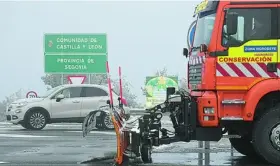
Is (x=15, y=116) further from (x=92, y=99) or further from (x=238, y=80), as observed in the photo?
(x=238, y=80)

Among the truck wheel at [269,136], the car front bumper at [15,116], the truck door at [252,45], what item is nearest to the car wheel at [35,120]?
the car front bumper at [15,116]

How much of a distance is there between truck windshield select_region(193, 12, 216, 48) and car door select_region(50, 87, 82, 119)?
944 centimetres

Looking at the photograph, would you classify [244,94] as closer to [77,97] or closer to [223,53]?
[223,53]

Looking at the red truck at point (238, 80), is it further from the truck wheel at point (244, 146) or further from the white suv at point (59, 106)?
the white suv at point (59, 106)

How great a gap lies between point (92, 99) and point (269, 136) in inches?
415

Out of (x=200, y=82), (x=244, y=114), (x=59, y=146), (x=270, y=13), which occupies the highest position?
(x=270, y=13)

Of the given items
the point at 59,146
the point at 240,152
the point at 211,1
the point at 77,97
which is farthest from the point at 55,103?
the point at 211,1

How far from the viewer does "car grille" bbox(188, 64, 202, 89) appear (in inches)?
367

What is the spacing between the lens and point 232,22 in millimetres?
8789

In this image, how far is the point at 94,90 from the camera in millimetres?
18875

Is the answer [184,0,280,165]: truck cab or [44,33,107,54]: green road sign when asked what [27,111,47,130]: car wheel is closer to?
[44,33,107,54]: green road sign

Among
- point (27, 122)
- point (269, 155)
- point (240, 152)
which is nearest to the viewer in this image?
point (269, 155)

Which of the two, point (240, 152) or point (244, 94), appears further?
point (240, 152)

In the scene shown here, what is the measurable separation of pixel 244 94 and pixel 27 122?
11.1 meters
